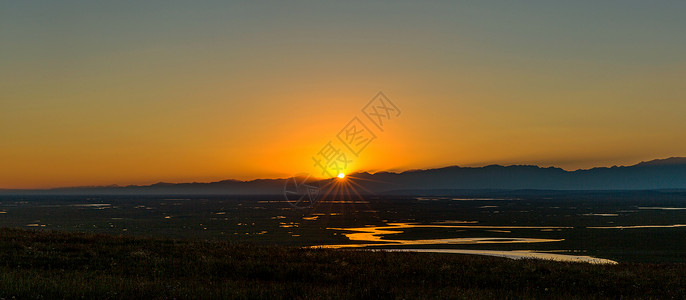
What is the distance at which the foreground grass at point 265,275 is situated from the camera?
14.2m

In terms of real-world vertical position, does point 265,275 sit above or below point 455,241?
above

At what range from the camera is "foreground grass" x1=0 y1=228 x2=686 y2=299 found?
14180 millimetres

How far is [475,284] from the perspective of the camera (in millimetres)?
18297

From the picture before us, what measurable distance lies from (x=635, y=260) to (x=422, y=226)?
40.8m

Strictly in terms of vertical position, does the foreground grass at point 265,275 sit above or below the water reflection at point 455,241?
above

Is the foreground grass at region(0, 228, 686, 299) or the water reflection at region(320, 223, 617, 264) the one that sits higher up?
the foreground grass at region(0, 228, 686, 299)

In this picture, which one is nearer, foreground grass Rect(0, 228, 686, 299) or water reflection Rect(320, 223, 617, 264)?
foreground grass Rect(0, 228, 686, 299)

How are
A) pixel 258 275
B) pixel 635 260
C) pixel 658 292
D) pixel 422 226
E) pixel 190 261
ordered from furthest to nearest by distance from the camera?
pixel 422 226
pixel 635 260
pixel 190 261
pixel 258 275
pixel 658 292

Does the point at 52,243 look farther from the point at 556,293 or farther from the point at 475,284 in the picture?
the point at 556,293

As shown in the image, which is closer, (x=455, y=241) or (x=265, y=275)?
(x=265, y=275)

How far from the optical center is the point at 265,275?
62.3ft

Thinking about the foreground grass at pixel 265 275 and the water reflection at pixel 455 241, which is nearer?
the foreground grass at pixel 265 275

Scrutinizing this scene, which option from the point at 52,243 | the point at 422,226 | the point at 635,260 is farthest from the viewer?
the point at 422,226

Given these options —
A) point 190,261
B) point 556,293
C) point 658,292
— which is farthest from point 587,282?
point 190,261
